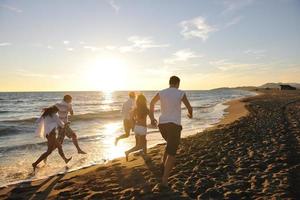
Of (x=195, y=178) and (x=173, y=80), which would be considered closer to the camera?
(x=173, y=80)

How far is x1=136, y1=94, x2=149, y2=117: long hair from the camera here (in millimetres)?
7914

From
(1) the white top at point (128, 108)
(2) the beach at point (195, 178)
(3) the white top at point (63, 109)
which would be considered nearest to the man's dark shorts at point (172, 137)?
(2) the beach at point (195, 178)

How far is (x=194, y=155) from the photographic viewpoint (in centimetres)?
860

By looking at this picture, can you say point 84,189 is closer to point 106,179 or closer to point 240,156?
point 106,179

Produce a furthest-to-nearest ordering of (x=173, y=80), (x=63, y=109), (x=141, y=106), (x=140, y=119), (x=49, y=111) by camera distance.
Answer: (x=63, y=109) → (x=140, y=119) → (x=49, y=111) → (x=141, y=106) → (x=173, y=80)

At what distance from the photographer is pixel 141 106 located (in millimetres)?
7980

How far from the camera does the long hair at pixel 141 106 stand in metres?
7.91

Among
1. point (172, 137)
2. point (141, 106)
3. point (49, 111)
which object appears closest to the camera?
point (172, 137)

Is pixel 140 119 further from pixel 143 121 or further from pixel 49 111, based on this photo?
pixel 49 111

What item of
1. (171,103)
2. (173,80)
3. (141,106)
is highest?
(173,80)

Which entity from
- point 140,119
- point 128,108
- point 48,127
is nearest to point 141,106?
point 140,119

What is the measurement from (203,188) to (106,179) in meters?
2.35

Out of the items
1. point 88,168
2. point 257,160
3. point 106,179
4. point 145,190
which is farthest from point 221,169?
point 88,168

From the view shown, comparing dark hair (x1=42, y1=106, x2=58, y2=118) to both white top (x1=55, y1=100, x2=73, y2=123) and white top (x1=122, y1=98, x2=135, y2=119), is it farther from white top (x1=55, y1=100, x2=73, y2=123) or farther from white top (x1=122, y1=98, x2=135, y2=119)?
white top (x1=122, y1=98, x2=135, y2=119)
